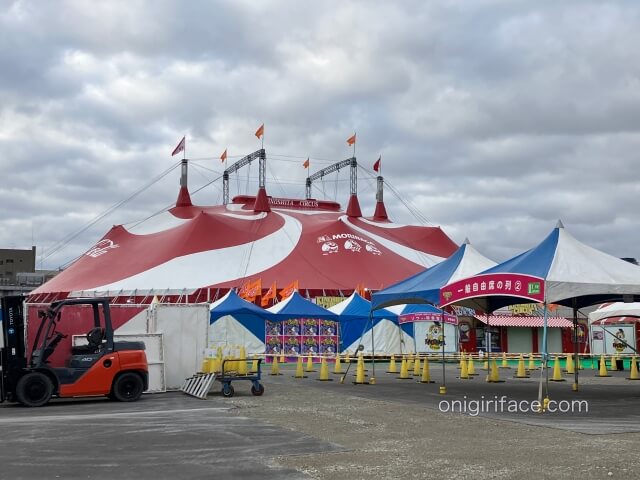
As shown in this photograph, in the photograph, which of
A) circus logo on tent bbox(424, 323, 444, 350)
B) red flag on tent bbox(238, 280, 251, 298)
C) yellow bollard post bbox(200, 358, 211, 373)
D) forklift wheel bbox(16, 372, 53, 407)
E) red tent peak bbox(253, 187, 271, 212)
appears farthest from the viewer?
red tent peak bbox(253, 187, 271, 212)

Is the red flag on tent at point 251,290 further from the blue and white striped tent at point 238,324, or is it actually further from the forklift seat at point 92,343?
the forklift seat at point 92,343

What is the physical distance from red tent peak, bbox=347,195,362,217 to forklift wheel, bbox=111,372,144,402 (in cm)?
4205

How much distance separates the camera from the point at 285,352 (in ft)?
111

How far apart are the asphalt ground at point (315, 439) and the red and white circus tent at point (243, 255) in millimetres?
25355

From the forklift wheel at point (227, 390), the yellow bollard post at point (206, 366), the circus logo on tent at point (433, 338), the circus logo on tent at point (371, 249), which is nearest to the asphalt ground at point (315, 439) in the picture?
the forklift wheel at point (227, 390)

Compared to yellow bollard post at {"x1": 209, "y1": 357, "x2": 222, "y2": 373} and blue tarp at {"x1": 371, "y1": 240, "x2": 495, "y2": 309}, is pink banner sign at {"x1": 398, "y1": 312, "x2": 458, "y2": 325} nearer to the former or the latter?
blue tarp at {"x1": 371, "y1": 240, "x2": 495, "y2": 309}

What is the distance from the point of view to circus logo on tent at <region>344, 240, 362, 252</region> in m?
46.2

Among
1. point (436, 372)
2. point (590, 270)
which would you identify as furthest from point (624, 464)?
point (436, 372)

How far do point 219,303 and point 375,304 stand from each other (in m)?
13.7

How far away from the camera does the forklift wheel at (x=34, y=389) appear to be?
582 inches

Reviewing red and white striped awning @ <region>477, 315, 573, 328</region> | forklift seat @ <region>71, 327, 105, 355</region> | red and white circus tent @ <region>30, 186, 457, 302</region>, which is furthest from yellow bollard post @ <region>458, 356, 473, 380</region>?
red and white circus tent @ <region>30, 186, 457, 302</region>

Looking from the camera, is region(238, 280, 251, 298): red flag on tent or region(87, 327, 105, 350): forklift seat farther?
region(238, 280, 251, 298): red flag on tent

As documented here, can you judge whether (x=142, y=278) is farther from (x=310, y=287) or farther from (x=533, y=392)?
(x=533, y=392)

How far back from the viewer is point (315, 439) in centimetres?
1027
